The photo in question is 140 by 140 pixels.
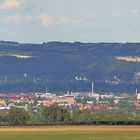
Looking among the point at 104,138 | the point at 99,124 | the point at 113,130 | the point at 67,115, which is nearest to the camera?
the point at 104,138

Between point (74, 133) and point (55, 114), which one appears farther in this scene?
point (55, 114)

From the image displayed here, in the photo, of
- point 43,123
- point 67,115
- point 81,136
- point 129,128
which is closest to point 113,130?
point 129,128

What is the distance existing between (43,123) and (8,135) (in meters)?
29.3

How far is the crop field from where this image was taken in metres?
93.8

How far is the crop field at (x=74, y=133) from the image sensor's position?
308ft

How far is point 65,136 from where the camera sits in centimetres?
9731

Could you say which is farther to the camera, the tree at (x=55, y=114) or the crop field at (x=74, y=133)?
the tree at (x=55, y=114)

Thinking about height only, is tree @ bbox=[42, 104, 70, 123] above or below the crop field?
above

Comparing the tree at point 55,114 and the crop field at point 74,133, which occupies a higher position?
the tree at point 55,114

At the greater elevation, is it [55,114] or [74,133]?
[55,114]

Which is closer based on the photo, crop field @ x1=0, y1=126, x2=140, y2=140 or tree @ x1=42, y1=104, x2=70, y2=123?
crop field @ x1=0, y1=126, x2=140, y2=140

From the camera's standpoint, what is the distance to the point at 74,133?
340ft

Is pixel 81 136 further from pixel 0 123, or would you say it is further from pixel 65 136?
pixel 0 123

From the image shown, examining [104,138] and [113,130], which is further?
[113,130]
